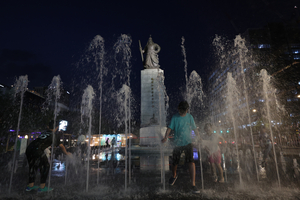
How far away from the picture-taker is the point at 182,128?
3.89 m

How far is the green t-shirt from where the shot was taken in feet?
12.4

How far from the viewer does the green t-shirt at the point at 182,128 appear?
3.78 meters

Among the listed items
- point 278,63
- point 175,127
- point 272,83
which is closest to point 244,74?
point 278,63

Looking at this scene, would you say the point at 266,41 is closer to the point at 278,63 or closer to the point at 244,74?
the point at 278,63

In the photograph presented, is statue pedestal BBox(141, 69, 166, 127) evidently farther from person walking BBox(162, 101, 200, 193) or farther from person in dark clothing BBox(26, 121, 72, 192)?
person in dark clothing BBox(26, 121, 72, 192)

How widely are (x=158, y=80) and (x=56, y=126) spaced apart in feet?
→ 55.3

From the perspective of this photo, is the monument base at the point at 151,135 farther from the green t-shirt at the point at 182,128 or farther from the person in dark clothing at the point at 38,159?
the person in dark clothing at the point at 38,159

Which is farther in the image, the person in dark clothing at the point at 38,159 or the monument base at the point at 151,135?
the monument base at the point at 151,135

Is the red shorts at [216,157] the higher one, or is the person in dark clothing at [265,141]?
the person in dark clothing at [265,141]

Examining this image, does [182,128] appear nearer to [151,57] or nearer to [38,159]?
[38,159]

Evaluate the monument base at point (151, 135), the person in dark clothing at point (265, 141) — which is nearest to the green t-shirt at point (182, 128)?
the person in dark clothing at point (265, 141)

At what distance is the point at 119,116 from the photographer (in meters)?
73.9

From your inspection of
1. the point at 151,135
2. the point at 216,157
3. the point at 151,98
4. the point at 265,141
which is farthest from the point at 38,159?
the point at 151,98

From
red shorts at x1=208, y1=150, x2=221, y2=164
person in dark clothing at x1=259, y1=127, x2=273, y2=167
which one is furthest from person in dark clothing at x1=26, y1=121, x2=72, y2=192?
person in dark clothing at x1=259, y1=127, x2=273, y2=167
